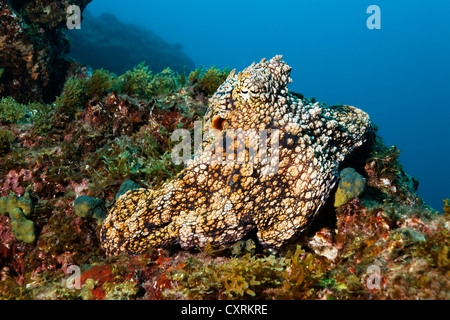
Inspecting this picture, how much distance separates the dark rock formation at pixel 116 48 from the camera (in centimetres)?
3002

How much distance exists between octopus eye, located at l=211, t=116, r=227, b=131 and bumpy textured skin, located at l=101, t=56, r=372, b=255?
0.06ft

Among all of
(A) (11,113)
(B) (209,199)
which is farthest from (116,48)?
(B) (209,199)

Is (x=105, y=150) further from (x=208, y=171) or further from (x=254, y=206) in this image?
(x=254, y=206)

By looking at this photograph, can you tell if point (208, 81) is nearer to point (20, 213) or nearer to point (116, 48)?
point (20, 213)

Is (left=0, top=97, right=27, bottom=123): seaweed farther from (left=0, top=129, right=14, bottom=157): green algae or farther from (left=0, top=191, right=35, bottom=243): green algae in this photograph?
(left=0, top=191, right=35, bottom=243): green algae

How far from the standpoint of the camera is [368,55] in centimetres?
17312

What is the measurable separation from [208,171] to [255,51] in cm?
20060

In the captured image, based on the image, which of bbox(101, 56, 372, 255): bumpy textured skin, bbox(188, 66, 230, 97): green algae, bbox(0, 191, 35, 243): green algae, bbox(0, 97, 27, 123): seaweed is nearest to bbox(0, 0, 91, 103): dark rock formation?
bbox(0, 97, 27, 123): seaweed

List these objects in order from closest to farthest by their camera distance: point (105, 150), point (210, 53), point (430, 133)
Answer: point (105, 150)
point (430, 133)
point (210, 53)

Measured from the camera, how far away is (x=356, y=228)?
11.8 feet

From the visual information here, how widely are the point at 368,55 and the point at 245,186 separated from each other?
21043cm

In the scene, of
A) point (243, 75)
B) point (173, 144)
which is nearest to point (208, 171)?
point (243, 75)

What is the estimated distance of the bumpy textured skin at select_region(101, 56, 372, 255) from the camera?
140 inches

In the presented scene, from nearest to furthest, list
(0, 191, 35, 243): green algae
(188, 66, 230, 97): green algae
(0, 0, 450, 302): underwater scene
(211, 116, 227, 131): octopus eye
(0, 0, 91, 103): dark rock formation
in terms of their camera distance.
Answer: (0, 0, 450, 302): underwater scene, (211, 116, 227, 131): octopus eye, (0, 191, 35, 243): green algae, (188, 66, 230, 97): green algae, (0, 0, 91, 103): dark rock formation
